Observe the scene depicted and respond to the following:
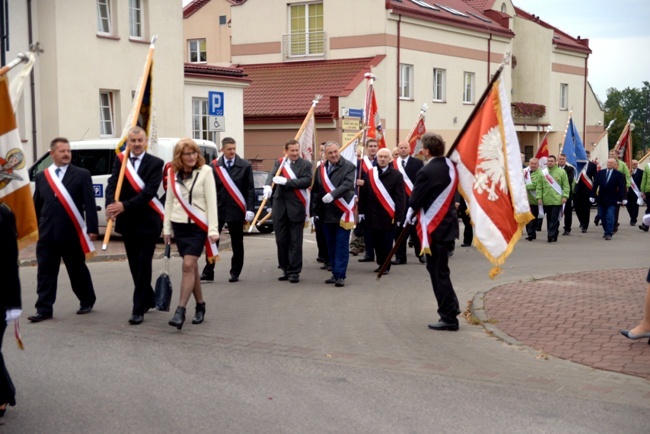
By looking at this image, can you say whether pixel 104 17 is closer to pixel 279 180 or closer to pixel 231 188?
pixel 231 188

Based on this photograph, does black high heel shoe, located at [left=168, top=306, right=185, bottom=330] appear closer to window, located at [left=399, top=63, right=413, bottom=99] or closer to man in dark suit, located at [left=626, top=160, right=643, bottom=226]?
man in dark suit, located at [left=626, top=160, right=643, bottom=226]

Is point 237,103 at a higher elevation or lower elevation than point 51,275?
higher

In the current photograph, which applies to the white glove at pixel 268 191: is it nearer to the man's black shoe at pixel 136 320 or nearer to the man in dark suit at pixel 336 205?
the man in dark suit at pixel 336 205

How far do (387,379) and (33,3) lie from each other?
1818 cm

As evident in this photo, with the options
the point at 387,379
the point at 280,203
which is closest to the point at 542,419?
the point at 387,379

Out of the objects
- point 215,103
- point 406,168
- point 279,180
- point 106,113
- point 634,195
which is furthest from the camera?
point 106,113

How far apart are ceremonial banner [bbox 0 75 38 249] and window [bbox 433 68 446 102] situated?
31901 millimetres

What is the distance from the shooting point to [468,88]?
40.1 m

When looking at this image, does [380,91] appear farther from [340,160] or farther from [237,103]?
[340,160]

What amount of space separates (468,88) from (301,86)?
851cm

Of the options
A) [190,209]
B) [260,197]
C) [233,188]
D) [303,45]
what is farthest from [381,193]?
[303,45]

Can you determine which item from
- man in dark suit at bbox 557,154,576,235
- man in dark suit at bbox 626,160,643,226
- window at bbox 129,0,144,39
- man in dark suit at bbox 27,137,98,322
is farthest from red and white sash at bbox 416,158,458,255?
window at bbox 129,0,144,39

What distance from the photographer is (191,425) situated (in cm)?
601

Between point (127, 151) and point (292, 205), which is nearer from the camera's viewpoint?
point (127, 151)
